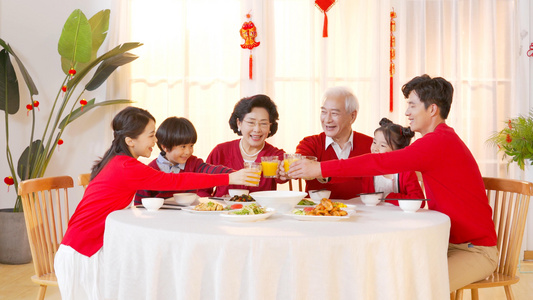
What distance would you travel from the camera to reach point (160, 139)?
276 cm

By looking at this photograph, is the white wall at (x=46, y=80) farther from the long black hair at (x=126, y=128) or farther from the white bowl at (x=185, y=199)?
the white bowl at (x=185, y=199)

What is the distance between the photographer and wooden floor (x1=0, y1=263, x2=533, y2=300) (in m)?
3.44

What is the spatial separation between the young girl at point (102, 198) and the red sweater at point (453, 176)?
2.13 ft

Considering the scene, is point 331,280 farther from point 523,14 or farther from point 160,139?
point 523,14

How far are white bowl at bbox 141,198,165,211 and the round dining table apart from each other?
0.28 m

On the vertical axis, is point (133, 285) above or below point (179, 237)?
below

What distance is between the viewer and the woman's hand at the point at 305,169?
2.34 metres

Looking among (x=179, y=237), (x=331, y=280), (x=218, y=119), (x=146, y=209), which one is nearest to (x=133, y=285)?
(x=179, y=237)

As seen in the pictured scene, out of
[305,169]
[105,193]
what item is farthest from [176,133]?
[305,169]

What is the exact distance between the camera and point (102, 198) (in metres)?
2.21

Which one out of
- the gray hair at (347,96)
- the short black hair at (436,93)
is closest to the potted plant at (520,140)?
the gray hair at (347,96)

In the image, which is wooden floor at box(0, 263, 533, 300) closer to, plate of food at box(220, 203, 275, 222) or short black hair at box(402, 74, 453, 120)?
short black hair at box(402, 74, 453, 120)

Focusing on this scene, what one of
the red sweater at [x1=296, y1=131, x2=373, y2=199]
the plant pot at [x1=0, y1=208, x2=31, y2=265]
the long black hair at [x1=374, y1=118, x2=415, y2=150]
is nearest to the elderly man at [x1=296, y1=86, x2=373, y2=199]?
the red sweater at [x1=296, y1=131, x2=373, y2=199]

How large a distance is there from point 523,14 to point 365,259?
12.1ft
